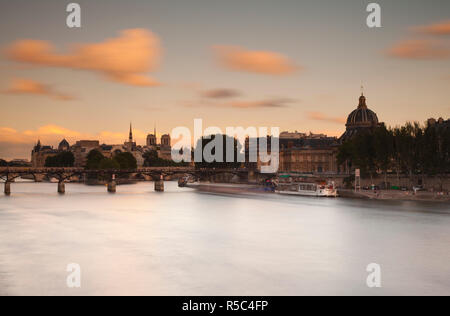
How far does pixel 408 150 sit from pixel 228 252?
49.9 m

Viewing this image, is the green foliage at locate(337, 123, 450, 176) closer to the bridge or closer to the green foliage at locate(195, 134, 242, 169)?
the bridge

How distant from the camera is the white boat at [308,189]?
83812 mm

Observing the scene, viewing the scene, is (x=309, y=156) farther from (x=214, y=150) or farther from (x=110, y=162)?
(x=110, y=162)

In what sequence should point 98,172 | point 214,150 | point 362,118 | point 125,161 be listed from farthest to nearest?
point 125,161
point 362,118
point 214,150
point 98,172

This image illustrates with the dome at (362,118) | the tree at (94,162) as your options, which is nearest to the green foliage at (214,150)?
the dome at (362,118)

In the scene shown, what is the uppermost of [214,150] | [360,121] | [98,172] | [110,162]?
[360,121]

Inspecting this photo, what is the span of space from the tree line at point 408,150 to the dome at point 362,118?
45119mm

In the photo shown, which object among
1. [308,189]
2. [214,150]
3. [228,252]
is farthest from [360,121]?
[228,252]

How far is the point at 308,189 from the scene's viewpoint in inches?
3575

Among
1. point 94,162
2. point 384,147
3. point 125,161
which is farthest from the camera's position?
point 125,161

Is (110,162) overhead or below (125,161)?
below

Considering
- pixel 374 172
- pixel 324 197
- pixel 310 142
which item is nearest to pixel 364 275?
pixel 324 197

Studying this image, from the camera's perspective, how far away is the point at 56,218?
53344 mm
